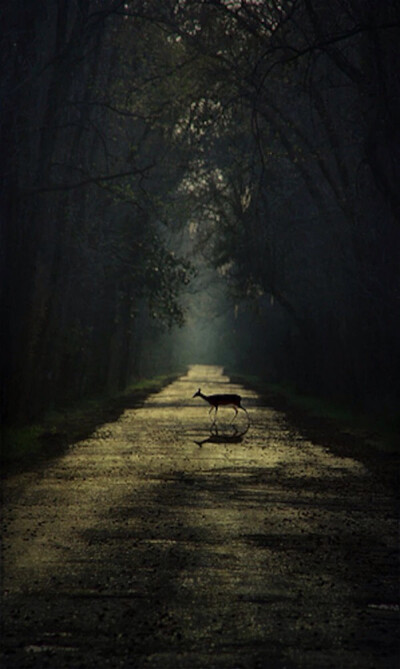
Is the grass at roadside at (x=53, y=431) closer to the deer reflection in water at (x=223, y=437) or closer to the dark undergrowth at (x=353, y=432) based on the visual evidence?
the deer reflection in water at (x=223, y=437)

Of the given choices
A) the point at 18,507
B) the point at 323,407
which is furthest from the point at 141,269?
the point at 18,507

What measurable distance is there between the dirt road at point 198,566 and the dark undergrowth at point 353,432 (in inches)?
43.3

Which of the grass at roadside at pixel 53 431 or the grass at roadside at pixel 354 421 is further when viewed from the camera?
the grass at roadside at pixel 354 421

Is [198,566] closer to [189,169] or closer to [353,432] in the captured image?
[353,432]

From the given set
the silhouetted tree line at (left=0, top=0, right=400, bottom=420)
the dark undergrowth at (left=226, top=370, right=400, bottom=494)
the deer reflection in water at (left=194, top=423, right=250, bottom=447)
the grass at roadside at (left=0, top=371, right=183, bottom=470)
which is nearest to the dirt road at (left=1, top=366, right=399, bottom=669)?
the dark undergrowth at (left=226, top=370, right=400, bottom=494)

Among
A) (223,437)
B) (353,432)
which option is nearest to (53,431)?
(223,437)

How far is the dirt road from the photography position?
6234 mm

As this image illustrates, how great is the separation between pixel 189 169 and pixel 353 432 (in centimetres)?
1245

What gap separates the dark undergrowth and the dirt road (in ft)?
3.61

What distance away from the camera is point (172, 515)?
1148 cm

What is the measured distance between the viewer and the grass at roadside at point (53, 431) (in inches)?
730

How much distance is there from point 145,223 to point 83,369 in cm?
612

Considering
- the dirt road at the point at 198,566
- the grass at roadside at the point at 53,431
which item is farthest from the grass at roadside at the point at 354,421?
the grass at roadside at the point at 53,431

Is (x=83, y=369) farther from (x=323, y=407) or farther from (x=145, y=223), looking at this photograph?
(x=323, y=407)
